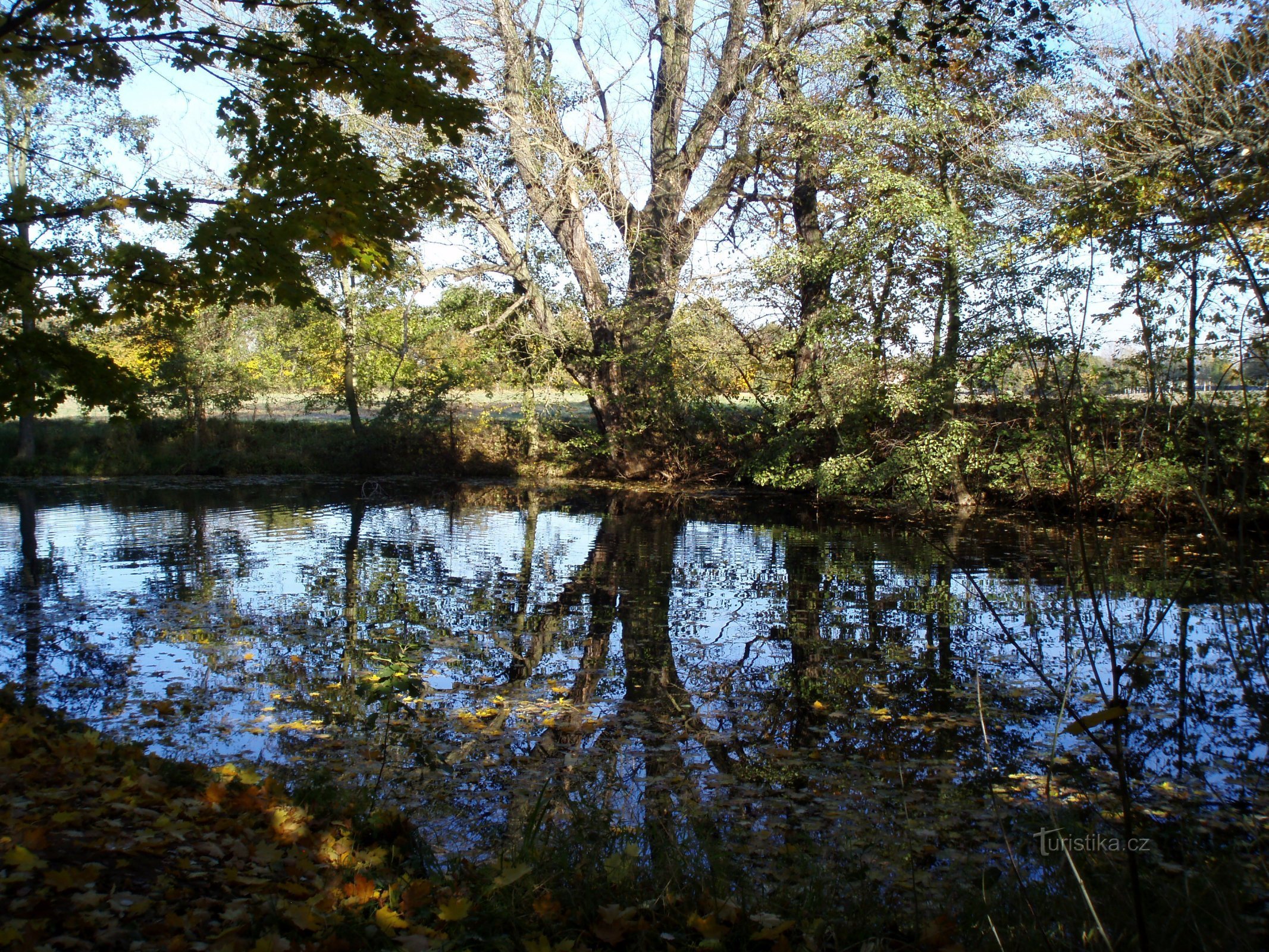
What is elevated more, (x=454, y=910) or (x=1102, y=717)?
(x=1102, y=717)

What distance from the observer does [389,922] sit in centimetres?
311

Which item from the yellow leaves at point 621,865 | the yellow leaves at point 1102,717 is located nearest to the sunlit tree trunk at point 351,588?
the yellow leaves at point 621,865

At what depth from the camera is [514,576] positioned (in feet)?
38.4

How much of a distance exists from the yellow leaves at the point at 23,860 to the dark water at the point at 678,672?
5.36 ft

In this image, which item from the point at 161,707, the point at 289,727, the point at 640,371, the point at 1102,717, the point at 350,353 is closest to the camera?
the point at 1102,717

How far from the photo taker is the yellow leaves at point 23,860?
10.0ft

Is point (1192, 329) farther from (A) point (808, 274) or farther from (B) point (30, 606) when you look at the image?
(A) point (808, 274)

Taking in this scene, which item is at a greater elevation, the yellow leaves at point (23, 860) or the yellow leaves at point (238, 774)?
the yellow leaves at point (23, 860)

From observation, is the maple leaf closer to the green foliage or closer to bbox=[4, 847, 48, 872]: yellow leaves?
bbox=[4, 847, 48, 872]: yellow leaves

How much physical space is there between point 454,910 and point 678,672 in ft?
14.9

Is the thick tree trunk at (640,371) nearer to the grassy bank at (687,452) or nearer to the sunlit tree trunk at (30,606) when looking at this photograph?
the grassy bank at (687,452)

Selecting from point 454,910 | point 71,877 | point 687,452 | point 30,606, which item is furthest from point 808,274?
point 71,877

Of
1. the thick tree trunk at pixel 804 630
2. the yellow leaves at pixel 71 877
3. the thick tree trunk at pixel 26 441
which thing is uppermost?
the thick tree trunk at pixel 26 441

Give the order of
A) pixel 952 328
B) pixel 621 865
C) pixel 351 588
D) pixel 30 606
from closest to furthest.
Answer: pixel 621 865, pixel 30 606, pixel 351 588, pixel 952 328
